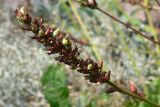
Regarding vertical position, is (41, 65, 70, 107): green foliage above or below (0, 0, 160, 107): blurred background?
below

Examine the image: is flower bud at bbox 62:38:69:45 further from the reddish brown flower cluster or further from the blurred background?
the blurred background

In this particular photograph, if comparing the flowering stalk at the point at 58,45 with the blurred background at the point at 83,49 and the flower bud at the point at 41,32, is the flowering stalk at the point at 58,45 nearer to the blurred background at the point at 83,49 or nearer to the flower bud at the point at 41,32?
the flower bud at the point at 41,32

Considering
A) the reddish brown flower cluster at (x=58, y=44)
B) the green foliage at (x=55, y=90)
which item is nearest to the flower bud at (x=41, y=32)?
the reddish brown flower cluster at (x=58, y=44)

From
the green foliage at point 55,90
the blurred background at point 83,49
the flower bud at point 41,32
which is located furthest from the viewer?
the blurred background at point 83,49

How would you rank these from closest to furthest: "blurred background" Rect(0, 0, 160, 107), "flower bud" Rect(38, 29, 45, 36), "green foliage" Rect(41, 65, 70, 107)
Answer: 1. "flower bud" Rect(38, 29, 45, 36)
2. "green foliage" Rect(41, 65, 70, 107)
3. "blurred background" Rect(0, 0, 160, 107)

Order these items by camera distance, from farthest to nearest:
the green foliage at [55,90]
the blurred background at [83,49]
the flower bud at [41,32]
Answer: the blurred background at [83,49] < the green foliage at [55,90] < the flower bud at [41,32]

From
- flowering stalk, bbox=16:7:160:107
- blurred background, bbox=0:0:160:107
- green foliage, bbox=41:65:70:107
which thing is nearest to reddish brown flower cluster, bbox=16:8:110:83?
flowering stalk, bbox=16:7:160:107

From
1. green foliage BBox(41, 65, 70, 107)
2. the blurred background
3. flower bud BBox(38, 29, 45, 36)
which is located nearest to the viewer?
flower bud BBox(38, 29, 45, 36)

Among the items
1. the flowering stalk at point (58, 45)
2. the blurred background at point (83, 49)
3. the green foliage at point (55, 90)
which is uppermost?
the blurred background at point (83, 49)
